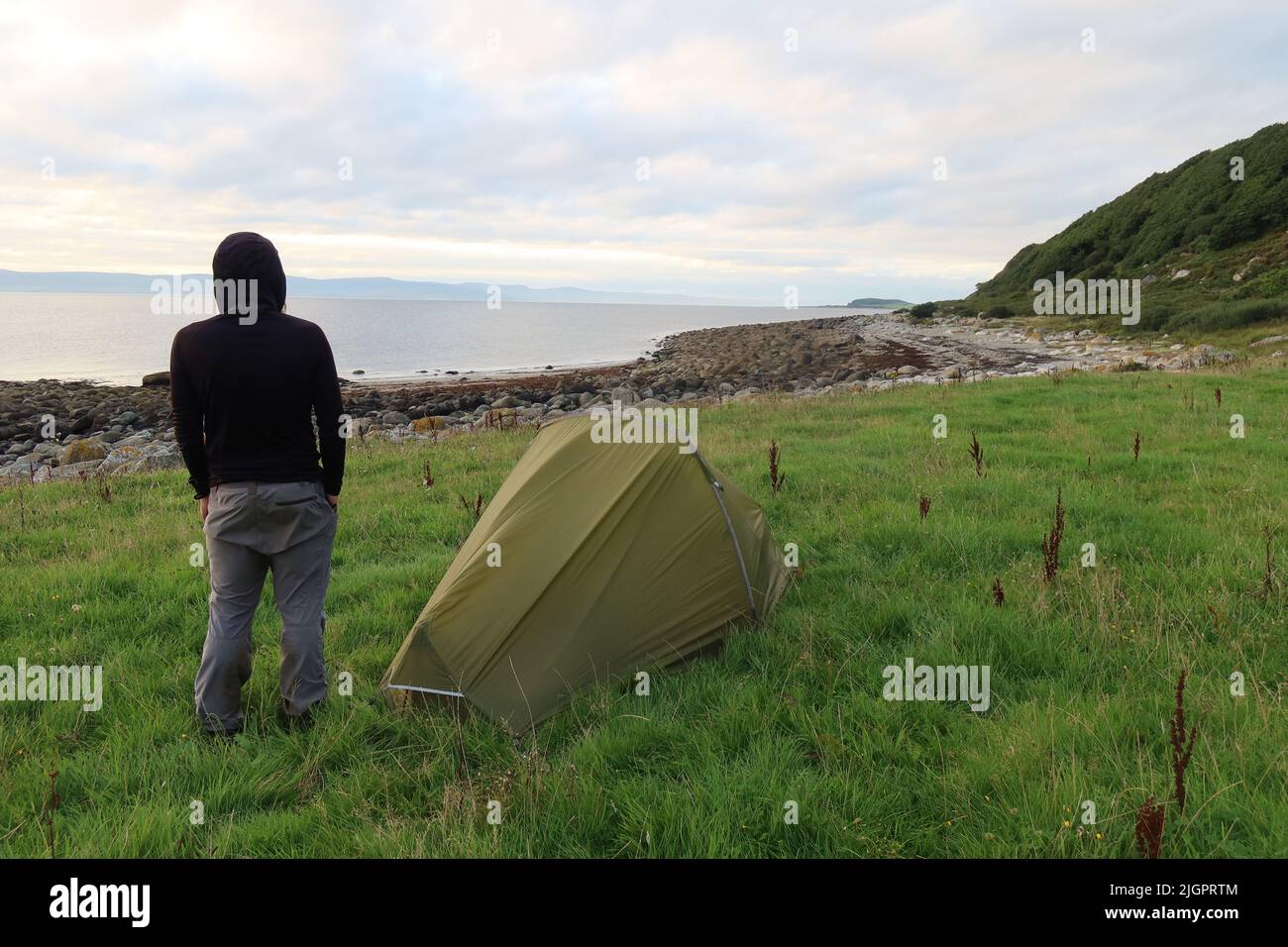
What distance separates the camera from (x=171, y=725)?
4227mm

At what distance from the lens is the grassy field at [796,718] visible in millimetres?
3160

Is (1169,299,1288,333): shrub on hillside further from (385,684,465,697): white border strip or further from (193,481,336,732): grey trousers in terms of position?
(193,481,336,732): grey trousers

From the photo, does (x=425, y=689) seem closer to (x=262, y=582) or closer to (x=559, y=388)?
(x=262, y=582)

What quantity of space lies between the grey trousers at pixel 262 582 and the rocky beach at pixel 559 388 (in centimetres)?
1095

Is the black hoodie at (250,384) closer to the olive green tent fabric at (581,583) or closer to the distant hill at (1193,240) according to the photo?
the olive green tent fabric at (581,583)

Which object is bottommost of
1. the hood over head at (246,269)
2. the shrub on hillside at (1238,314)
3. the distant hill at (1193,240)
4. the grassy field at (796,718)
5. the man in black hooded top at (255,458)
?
the grassy field at (796,718)

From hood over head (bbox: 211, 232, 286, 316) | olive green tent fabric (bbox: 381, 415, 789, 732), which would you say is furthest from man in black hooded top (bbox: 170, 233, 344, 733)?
olive green tent fabric (bbox: 381, 415, 789, 732)

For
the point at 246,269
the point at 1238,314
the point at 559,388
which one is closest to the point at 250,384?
the point at 246,269

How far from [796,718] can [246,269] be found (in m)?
3.79

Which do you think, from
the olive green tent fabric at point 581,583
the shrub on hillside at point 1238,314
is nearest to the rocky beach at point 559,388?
the shrub on hillside at point 1238,314

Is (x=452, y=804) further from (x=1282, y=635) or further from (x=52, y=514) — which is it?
(x=52, y=514)

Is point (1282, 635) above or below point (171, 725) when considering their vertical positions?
above
